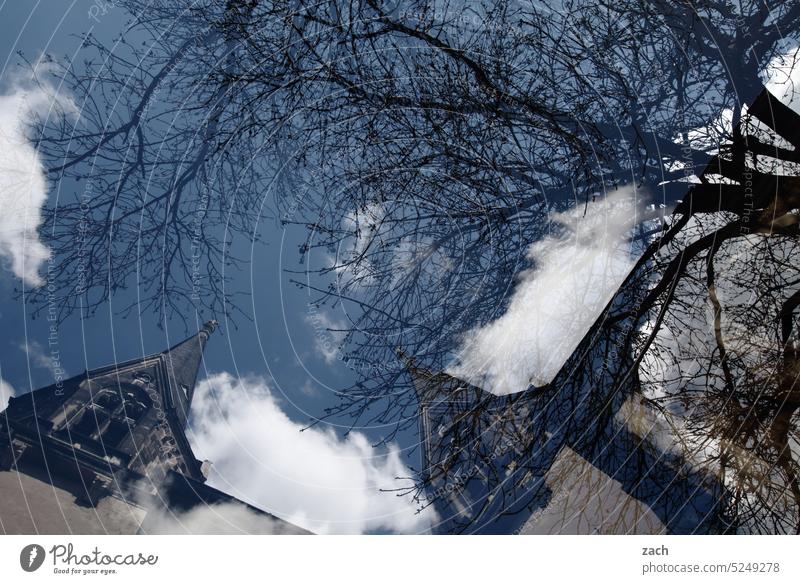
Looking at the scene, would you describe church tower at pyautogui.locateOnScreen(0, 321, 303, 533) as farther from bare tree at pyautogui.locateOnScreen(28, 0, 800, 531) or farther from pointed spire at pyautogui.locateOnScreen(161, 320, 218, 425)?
bare tree at pyautogui.locateOnScreen(28, 0, 800, 531)

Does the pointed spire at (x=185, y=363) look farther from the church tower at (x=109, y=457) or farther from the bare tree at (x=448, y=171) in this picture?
the bare tree at (x=448, y=171)

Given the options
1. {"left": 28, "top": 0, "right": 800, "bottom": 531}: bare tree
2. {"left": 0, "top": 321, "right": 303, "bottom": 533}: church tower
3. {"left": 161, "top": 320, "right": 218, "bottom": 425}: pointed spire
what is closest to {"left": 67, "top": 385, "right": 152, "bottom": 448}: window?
{"left": 0, "top": 321, "right": 303, "bottom": 533}: church tower

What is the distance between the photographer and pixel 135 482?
6.52 feet

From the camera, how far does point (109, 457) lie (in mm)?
1978

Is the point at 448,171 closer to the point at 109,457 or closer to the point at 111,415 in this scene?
the point at 111,415

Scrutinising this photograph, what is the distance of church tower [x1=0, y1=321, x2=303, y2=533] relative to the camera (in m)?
1.94

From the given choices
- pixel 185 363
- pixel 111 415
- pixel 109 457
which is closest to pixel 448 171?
pixel 185 363

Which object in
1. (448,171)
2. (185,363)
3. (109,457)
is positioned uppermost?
(448,171)

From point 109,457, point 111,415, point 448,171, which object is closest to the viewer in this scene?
Answer: point 111,415

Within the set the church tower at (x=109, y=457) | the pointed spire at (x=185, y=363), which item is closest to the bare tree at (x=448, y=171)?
the pointed spire at (x=185, y=363)

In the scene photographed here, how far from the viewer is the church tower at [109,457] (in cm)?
194

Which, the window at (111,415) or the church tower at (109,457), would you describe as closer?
the window at (111,415)

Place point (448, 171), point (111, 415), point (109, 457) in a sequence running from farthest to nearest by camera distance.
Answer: point (448, 171), point (109, 457), point (111, 415)
